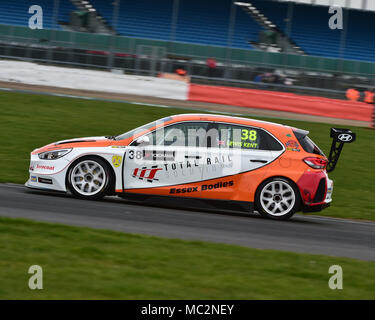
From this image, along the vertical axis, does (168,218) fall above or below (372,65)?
below

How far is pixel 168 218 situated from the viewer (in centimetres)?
959

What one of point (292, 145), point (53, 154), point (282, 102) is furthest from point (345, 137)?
point (282, 102)

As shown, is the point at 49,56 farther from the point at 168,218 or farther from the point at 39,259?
the point at 39,259

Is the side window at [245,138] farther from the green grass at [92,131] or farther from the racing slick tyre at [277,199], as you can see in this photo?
the green grass at [92,131]

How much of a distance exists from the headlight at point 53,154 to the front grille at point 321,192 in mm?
3882

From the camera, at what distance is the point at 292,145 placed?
1055 centimetres

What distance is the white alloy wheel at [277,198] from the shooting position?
10344mm

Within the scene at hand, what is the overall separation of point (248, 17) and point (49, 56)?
59.1ft

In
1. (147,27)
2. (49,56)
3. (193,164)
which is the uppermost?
(147,27)

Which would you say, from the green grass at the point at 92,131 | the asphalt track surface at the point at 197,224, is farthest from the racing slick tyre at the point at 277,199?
the green grass at the point at 92,131

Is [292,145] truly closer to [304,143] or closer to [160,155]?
[304,143]
